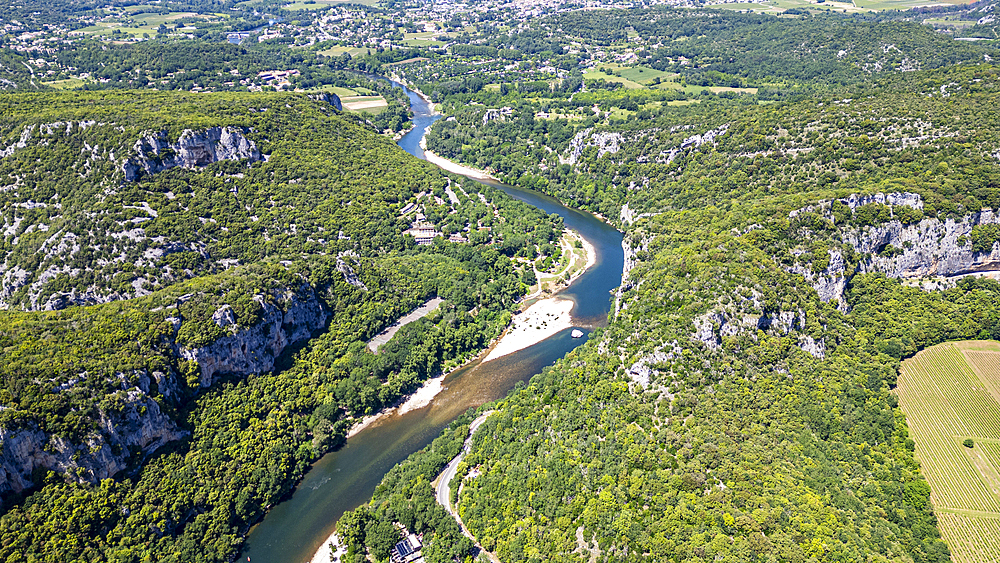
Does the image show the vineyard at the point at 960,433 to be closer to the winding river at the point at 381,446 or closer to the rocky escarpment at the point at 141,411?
the winding river at the point at 381,446

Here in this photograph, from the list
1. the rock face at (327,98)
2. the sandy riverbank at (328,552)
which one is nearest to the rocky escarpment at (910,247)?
the sandy riverbank at (328,552)

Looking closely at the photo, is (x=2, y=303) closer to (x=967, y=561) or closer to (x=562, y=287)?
(x=562, y=287)

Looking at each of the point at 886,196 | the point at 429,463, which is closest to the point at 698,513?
the point at 429,463

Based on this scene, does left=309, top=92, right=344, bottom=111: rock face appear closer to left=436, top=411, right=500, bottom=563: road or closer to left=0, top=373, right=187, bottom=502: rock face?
left=0, top=373, right=187, bottom=502: rock face

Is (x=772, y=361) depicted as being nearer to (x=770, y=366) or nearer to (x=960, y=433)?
(x=770, y=366)

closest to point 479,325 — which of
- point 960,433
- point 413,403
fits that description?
point 413,403

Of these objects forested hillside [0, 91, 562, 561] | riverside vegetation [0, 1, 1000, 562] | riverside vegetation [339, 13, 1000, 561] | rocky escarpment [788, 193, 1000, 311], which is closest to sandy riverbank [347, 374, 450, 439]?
forested hillside [0, 91, 562, 561]

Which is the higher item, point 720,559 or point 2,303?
point 720,559
